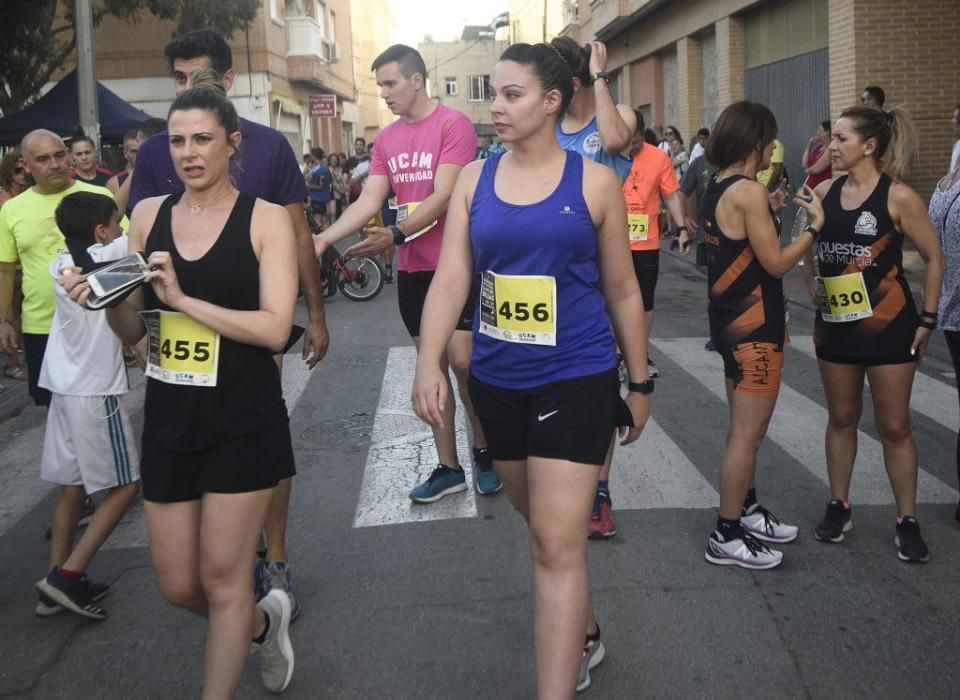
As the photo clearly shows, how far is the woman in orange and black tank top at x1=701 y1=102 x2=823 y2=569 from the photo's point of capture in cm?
446

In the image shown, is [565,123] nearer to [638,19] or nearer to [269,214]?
[269,214]

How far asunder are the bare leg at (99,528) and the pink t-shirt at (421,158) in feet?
5.84

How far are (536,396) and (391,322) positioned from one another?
9.29 m

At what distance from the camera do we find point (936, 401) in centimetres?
760

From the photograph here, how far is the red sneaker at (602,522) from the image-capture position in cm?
495

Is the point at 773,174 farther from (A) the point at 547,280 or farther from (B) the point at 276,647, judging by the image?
(B) the point at 276,647

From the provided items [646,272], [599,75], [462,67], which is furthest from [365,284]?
[462,67]

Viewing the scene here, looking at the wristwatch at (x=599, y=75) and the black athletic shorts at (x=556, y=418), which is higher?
the wristwatch at (x=599, y=75)

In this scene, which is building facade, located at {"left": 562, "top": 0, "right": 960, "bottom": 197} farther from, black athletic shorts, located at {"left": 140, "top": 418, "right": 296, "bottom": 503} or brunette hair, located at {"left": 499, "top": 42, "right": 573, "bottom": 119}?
black athletic shorts, located at {"left": 140, "top": 418, "right": 296, "bottom": 503}

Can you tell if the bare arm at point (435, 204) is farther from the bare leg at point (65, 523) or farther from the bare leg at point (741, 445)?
the bare leg at point (65, 523)

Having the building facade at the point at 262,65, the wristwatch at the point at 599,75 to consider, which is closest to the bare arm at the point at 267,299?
the wristwatch at the point at 599,75

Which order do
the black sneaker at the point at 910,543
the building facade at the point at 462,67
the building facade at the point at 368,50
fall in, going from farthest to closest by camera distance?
the building facade at the point at 462,67 < the building facade at the point at 368,50 < the black sneaker at the point at 910,543

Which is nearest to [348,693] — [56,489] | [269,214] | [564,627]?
[564,627]

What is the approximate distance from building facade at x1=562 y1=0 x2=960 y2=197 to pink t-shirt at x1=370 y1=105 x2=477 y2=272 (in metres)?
3.76
